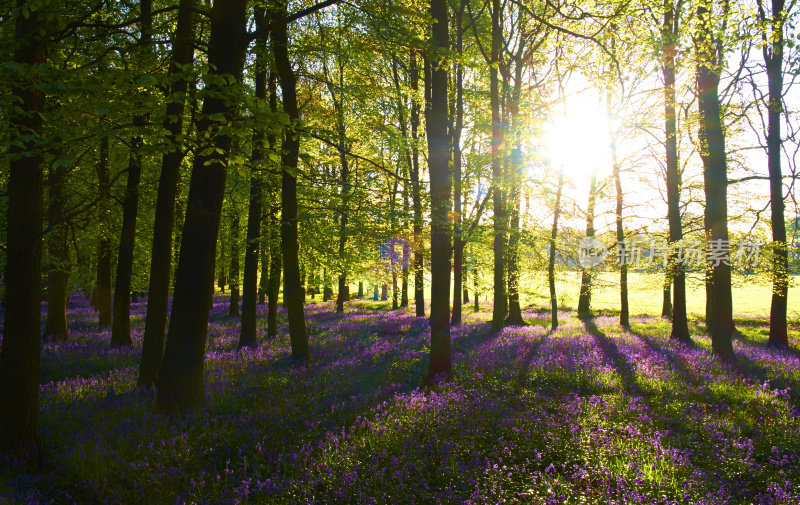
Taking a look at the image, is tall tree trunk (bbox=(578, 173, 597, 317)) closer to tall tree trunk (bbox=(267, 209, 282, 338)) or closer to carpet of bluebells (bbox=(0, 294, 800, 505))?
carpet of bluebells (bbox=(0, 294, 800, 505))

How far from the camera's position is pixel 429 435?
17.8ft

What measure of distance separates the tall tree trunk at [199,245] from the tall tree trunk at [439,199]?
3698 millimetres

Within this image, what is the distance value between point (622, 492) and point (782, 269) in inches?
534

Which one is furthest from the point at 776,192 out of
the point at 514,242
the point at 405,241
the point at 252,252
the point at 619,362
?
the point at 252,252

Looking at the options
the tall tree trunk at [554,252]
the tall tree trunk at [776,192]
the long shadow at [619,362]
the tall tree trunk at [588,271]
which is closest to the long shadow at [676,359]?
the long shadow at [619,362]

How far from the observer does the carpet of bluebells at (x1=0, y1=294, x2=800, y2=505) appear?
13.8ft

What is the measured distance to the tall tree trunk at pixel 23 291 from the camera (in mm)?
4609

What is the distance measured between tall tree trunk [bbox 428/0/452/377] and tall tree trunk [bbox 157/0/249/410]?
12.1ft

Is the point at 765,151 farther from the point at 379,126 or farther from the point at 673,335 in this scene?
the point at 379,126

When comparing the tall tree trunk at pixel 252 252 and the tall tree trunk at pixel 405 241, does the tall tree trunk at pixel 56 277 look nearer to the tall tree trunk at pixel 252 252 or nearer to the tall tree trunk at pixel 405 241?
the tall tree trunk at pixel 252 252

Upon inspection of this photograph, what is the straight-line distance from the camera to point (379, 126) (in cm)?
1564

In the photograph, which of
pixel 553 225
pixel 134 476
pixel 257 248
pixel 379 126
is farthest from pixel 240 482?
pixel 553 225

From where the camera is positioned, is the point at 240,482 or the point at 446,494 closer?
A: the point at 446,494

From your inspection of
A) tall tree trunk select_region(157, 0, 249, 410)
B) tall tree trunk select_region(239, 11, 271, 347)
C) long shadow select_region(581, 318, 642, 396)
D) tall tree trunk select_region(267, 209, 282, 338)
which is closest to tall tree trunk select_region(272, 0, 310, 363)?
tall tree trunk select_region(239, 11, 271, 347)
